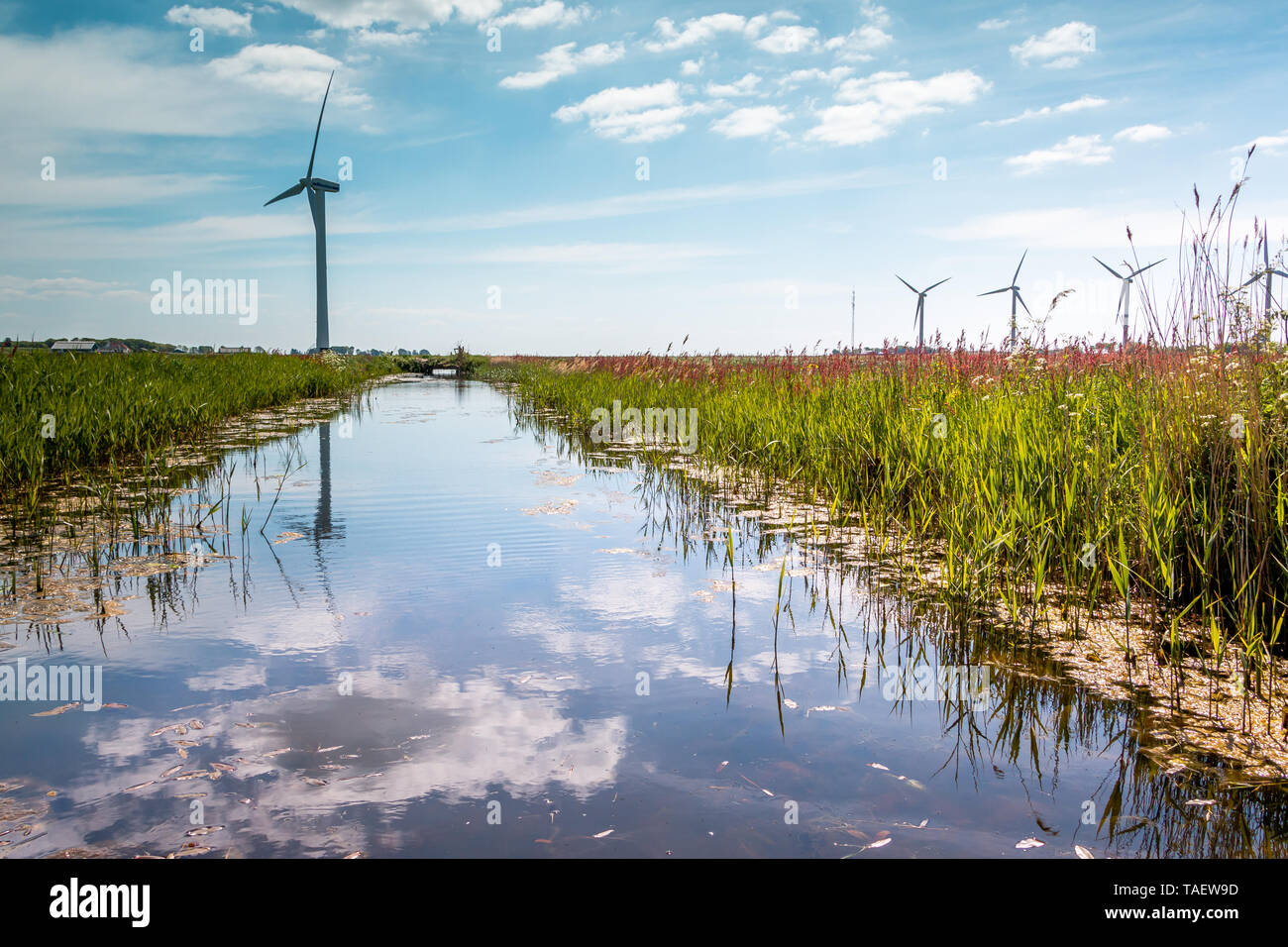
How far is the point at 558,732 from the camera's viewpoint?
2914 mm

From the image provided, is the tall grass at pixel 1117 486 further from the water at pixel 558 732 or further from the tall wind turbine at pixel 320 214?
the tall wind turbine at pixel 320 214

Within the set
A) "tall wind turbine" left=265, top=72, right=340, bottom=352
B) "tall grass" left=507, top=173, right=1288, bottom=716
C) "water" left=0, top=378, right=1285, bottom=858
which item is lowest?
"water" left=0, top=378, right=1285, bottom=858

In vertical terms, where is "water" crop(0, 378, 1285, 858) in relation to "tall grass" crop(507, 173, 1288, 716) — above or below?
below

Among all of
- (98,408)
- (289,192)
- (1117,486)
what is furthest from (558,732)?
(289,192)

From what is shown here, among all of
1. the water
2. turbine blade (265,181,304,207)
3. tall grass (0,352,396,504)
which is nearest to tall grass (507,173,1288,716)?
the water

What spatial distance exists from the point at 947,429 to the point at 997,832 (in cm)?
458

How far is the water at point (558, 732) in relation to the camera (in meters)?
2.27

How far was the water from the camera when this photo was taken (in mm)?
2271

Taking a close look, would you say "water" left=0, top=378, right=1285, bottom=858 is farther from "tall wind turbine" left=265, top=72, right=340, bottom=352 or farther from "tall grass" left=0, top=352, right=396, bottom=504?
"tall wind turbine" left=265, top=72, right=340, bottom=352

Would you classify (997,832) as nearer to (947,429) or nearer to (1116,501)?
(1116,501)

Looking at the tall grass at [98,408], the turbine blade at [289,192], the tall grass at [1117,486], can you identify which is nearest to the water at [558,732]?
A: the tall grass at [1117,486]
